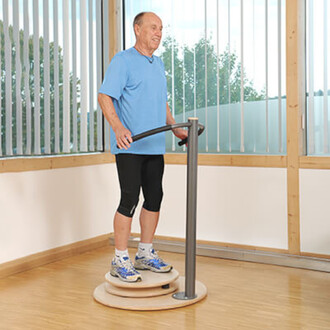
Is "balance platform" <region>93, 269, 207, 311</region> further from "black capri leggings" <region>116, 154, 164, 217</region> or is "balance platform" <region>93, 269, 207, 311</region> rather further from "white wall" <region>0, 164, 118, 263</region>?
"white wall" <region>0, 164, 118, 263</region>

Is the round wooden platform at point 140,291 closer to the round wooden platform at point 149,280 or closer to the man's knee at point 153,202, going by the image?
the round wooden platform at point 149,280

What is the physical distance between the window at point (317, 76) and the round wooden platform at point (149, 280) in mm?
1283

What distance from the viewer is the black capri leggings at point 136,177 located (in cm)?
283

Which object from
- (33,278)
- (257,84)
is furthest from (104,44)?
(33,278)

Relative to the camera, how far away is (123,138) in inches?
102

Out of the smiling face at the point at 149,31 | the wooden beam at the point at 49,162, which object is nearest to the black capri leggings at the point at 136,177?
the smiling face at the point at 149,31

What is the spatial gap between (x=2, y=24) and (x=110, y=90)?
0.99 meters

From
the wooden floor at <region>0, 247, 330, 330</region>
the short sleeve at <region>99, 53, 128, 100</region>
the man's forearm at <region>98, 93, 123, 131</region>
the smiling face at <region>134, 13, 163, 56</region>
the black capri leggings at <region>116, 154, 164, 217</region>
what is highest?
the smiling face at <region>134, 13, 163, 56</region>

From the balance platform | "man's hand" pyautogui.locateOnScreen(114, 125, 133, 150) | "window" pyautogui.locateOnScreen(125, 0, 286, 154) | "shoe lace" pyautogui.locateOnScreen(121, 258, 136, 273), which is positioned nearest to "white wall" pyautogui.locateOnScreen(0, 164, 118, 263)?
"window" pyautogui.locateOnScreen(125, 0, 286, 154)

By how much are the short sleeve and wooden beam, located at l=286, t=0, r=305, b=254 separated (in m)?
1.24

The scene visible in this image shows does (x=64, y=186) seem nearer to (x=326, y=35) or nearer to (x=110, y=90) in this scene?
(x=110, y=90)

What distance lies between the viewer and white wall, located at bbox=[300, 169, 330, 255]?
11.1 ft

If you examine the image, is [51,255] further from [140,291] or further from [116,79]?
[116,79]

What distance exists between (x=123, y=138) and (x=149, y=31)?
0.61m
